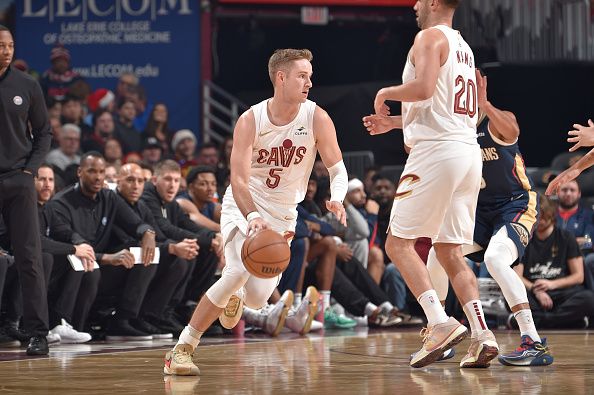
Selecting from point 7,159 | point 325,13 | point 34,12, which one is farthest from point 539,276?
point 34,12

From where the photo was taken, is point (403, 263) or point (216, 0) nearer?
point (403, 263)

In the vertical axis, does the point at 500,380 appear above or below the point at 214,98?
below

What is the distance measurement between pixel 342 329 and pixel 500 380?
499 centimetres

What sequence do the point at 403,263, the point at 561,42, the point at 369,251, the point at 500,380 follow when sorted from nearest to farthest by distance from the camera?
1. the point at 500,380
2. the point at 403,263
3. the point at 369,251
4. the point at 561,42

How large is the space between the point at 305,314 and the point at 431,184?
3777 mm

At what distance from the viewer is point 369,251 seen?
11734mm

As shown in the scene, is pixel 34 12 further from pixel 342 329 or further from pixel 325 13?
pixel 342 329

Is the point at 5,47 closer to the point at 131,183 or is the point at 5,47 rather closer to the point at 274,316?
the point at 131,183

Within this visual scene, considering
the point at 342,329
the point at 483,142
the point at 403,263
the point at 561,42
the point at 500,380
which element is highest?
the point at 561,42

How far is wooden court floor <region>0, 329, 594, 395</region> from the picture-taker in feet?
16.9

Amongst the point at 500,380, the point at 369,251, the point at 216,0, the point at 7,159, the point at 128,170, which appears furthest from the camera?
the point at 216,0

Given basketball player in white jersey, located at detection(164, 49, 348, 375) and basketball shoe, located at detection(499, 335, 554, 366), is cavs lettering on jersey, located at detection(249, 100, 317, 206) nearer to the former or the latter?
basketball player in white jersey, located at detection(164, 49, 348, 375)

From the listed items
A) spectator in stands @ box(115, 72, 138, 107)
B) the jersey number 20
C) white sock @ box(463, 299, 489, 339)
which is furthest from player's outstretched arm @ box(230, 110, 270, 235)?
spectator in stands @ box(115, 72, 138, 107)

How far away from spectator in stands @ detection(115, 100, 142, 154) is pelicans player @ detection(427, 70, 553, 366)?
24.2 ft
